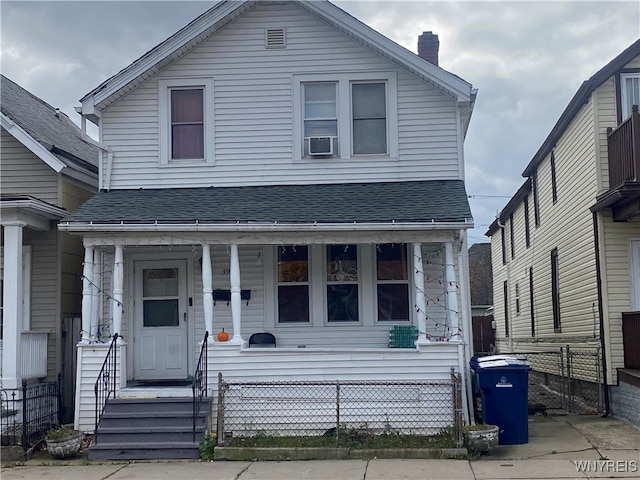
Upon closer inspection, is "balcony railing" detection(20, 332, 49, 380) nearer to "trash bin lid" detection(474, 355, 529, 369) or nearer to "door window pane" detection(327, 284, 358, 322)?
"door window pane" detection(327, 284, 358, 322)

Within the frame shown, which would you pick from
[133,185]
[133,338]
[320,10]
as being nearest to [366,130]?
[320,10]

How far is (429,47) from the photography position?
50.2 ft

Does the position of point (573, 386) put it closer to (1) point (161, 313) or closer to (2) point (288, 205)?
(2) point (288, 205)

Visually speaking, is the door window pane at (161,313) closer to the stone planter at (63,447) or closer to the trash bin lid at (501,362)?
Answer: the stone planter at (63,447)

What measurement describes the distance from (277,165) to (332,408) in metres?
4.39

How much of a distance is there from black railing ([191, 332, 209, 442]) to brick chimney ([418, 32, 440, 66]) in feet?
24.1

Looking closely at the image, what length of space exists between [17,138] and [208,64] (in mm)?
3545

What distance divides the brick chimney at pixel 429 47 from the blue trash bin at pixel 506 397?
6827 mm

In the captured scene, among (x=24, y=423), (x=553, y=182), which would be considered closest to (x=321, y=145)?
(x=24, y=423)

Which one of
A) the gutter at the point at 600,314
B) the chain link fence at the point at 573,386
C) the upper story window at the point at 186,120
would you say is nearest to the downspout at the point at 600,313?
the gutter at the point at 600,314

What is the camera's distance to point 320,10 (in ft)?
43.2

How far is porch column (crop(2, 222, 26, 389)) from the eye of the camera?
39.0 ft

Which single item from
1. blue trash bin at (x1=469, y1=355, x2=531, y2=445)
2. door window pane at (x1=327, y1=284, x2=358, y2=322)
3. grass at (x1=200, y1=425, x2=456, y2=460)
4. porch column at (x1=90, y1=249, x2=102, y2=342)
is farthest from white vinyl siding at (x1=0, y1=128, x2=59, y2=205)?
blue trash bin at (x1=469, y1=355, x2=531, y2=445)

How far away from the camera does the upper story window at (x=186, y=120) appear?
44.3ft
